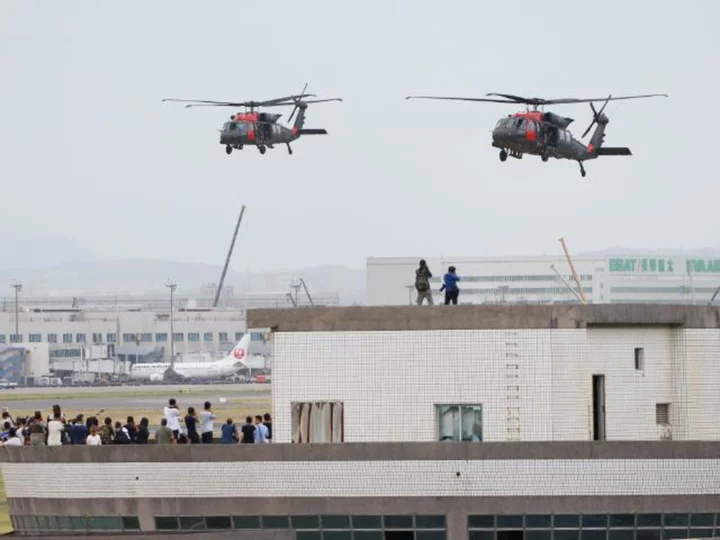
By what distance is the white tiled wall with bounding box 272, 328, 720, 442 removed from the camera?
34094mm

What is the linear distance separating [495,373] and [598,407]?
6.79 feet

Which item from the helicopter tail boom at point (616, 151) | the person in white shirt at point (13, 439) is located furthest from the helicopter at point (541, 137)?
the person in white shirt at point (13, 439)

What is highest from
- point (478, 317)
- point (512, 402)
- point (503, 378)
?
point (478, 317)

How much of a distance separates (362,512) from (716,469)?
633 centimetres

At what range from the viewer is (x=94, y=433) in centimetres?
3878

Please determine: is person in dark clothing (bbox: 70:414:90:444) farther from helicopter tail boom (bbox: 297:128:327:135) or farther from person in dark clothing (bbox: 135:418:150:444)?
helicopter tail boom (bbox: 297:128:327:135)

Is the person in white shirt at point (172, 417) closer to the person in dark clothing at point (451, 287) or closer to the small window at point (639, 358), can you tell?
the person in dark clothing at point (451, 287)

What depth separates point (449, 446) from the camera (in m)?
33.1

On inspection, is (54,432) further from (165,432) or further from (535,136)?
(535,136)

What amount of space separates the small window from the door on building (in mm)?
919

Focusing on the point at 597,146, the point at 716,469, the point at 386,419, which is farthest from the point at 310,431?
the point at 597,146

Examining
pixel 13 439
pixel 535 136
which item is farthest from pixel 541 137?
pixel 13 439

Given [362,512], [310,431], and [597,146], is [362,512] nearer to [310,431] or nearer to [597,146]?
[310,431]

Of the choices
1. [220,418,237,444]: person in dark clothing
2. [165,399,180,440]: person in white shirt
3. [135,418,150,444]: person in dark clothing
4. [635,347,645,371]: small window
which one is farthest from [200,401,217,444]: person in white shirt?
[635,347,645,371]: small window
